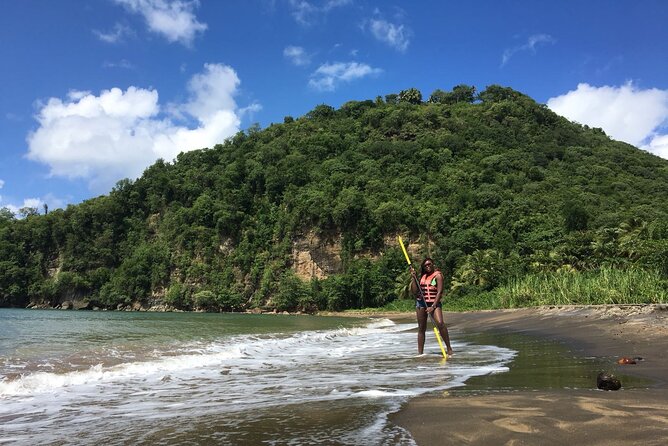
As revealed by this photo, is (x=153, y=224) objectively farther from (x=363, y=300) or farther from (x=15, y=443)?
(x=15, y=443)

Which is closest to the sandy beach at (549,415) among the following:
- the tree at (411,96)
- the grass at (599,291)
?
the grass at (599,291)

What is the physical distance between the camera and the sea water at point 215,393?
437 centimetres

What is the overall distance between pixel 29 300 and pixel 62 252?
1015 centimetres

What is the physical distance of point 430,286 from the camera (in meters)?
10.2

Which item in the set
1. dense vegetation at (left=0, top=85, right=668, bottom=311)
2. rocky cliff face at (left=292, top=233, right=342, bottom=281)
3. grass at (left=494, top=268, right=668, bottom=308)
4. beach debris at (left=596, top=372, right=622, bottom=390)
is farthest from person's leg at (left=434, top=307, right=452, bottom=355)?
rocky cliff face at (left=292, top=233, right=342, bottom=281)

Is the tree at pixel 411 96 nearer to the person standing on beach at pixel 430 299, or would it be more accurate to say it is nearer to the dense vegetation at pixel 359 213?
the dense vegetation at pixel 359 213

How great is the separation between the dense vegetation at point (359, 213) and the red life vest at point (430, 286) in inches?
1199

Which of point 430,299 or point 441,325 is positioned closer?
point 441,325

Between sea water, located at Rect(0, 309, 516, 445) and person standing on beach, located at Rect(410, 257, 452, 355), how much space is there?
59 cm

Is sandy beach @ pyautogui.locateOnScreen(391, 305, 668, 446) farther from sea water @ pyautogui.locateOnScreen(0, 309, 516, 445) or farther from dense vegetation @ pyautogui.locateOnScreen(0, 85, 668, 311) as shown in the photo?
dense vegetation @ pyautogui.locateOnScreen(0, 85, 668, 311)

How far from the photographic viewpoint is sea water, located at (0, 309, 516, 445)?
4.37 meters

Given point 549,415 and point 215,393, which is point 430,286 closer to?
point 215,393

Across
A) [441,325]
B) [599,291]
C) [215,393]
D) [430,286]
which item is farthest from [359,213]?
[215,393]

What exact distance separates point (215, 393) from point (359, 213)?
2482 inches
